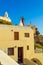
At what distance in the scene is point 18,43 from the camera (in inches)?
941

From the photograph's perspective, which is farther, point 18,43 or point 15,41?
point 18,43

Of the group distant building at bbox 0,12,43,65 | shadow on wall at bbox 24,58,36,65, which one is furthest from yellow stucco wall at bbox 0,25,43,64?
shadow on wall at bbox 24,58,36,65

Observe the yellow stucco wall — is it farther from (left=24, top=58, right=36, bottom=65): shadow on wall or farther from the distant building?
(left=24, top=58, right=36, bottom=65): shadow on wall

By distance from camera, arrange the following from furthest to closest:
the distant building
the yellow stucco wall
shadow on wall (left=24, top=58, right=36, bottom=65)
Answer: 1. shadow on wall (left=24, top=58, right=36, bottom=65)
2. the distant building
3. the yellow stucco wall

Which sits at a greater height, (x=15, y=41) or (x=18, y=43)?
(x=15, y=41)

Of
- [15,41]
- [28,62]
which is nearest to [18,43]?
[15,41]

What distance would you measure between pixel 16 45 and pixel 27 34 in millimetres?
4671

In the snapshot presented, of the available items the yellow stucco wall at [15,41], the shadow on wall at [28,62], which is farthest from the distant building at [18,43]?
the shadow on wall at [28,62]

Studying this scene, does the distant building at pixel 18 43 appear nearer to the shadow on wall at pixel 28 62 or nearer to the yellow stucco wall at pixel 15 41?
the yellow stucco wall at pixel 15 41

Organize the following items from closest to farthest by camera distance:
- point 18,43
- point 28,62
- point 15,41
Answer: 1. point 15,41
2. point 18,43
3. point 28,62

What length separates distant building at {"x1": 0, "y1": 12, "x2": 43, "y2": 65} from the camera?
22016 millimetres

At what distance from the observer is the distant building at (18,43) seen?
22.0 m

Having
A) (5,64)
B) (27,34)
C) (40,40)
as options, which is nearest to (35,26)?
(40,40)

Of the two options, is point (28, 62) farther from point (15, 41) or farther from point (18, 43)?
point (15, 41)
